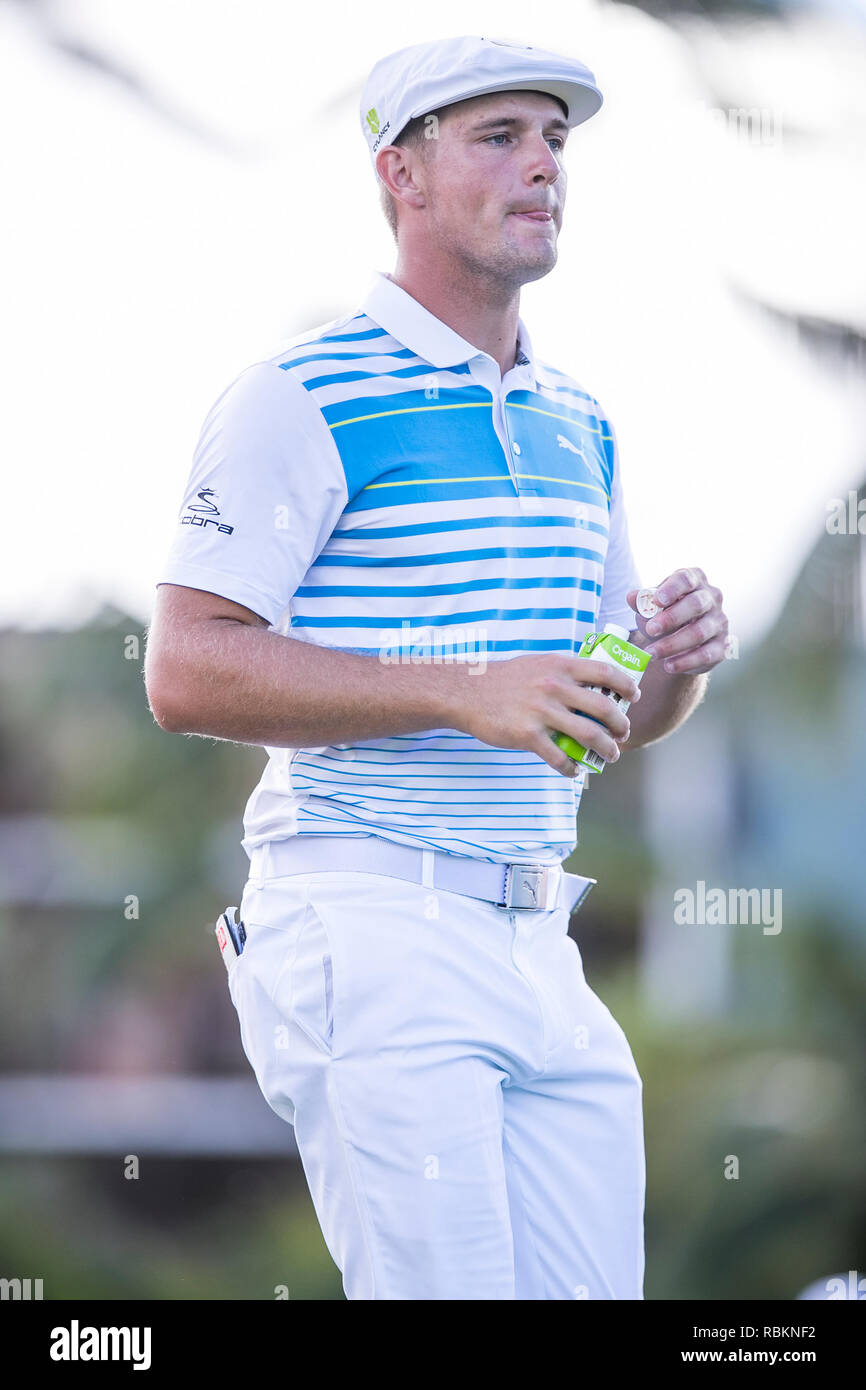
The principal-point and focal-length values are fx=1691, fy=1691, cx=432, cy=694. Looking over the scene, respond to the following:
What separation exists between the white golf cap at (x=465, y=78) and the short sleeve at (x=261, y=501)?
474 millimetres

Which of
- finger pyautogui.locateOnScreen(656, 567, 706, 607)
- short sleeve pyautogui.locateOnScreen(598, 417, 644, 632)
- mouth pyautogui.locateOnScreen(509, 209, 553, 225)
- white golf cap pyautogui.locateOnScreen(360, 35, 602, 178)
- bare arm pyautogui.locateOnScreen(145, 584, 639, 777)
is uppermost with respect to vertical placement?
white golf cap pyautogui.locateOnScreen(360, 35, 602, 178)

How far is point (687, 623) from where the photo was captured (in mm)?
2266

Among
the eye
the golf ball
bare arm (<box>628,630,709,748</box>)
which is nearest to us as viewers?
the golf ball

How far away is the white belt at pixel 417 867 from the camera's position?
2.13 meters

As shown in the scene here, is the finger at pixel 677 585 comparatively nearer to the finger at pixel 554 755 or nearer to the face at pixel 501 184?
the finger at pixel 554 755

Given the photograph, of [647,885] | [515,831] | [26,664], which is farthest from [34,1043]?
[515,831]

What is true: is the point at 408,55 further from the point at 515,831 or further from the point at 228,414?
the point at 515,831

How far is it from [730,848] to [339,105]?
7.60 metres

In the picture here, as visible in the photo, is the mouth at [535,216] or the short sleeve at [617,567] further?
the short sleeve at [617,567]

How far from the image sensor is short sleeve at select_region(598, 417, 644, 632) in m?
2.64

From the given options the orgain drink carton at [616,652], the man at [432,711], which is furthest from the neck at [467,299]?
the orgain drink carton at [616,652]

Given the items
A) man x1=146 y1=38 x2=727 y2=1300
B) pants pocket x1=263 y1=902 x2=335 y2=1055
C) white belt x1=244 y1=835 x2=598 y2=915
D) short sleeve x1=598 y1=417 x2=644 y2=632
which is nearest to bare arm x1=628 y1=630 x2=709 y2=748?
short sleeve x1=598 y1=417 x2=644 y2=632

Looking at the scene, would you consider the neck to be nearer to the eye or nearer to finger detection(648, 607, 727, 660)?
the eye

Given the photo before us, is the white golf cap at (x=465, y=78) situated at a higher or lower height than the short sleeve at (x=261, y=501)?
higher
